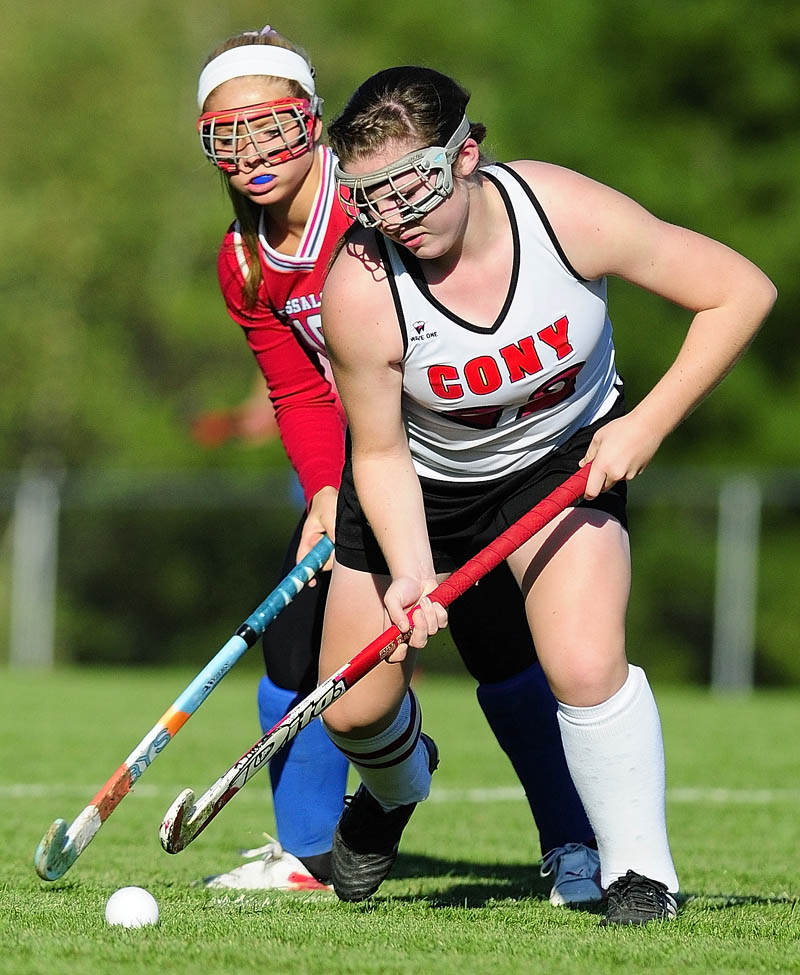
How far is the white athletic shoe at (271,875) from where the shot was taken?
12.1 feet

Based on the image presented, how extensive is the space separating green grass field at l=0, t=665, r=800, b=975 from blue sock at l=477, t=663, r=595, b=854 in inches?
6.1

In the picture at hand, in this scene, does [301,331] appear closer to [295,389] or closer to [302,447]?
[295,389]

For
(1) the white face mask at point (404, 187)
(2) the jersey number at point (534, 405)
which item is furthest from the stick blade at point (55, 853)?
(1) the white face mask at point (404, 187)

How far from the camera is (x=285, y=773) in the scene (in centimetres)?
390

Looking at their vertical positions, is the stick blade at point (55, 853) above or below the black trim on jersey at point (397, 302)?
below

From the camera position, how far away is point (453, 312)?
10.2ft

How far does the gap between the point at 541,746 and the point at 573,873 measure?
34 cm

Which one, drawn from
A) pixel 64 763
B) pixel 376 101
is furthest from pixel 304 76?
pixel 64 763

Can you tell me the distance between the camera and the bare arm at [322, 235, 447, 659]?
10.1 ft

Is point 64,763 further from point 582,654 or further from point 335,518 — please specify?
point 582,654

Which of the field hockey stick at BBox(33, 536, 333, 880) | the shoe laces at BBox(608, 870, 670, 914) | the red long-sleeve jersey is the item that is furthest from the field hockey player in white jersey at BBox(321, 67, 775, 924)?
the red long-sleeve jersey

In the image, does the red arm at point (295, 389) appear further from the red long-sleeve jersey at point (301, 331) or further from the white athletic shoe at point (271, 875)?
the white athletic shoe at point (271, 875)

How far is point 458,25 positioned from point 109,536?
Answer: 9355mm

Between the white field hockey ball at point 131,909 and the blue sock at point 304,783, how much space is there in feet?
2.94
